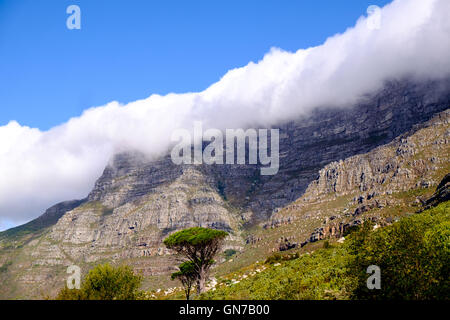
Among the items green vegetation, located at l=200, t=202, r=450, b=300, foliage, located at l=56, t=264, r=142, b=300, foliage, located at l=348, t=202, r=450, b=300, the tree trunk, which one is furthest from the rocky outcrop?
foliage, located at l=56, t=264, r=142, b=300

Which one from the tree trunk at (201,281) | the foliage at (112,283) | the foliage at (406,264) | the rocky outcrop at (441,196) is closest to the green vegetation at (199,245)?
the tree trunk at (201,281)

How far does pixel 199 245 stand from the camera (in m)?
59.4

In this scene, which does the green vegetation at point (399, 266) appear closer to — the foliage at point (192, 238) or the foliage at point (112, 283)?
the foliage at point (112, 283)

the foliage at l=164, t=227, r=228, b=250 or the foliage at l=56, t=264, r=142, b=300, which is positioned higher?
the foliage at l=164, t=227, r=228, b=250

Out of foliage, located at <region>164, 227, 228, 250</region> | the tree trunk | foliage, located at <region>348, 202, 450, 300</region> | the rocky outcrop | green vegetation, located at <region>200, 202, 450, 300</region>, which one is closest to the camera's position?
foliage, located at <region>348, 202, 450, 300</region>

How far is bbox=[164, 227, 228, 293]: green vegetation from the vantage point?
58781 mm

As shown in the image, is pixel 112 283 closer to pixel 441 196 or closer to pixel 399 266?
pixel 399 266

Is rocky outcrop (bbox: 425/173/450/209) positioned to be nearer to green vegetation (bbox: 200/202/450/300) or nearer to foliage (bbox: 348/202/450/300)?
green vegetation (bbox: 200/202/450/300)

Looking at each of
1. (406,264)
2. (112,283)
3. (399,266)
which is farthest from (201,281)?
(406,264)

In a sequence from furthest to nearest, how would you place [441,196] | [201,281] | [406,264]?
1. [441,196]
2. [201,281]
3. [406,264]

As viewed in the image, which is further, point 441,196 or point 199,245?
point 441,196
